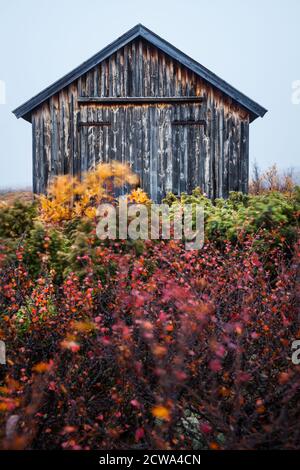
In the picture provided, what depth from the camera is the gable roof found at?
1119cm

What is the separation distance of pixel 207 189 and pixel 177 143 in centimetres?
146

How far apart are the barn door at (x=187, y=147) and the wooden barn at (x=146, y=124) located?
3 centimetres

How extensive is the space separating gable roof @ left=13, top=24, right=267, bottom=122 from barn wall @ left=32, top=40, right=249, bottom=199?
27 centimetres

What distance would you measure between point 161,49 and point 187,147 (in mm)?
2542

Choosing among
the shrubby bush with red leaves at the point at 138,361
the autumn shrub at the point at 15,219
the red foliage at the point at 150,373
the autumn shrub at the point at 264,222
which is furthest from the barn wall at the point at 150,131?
the red foliage at the point at 150,373

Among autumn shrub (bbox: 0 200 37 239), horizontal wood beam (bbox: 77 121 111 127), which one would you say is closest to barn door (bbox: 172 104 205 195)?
horizontal wood beam (bbox: 77 121 111 127)

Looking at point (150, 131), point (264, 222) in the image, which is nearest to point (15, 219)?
point (264, 222)

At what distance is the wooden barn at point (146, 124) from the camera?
11602 mm

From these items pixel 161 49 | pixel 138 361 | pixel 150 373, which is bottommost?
pixel 150 373

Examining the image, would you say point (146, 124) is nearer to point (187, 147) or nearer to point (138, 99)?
point (138, 99)

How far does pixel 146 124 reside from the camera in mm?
11742

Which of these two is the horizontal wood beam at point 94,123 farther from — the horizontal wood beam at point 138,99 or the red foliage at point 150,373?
the red foliage at point 150,373

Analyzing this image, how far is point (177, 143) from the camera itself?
11773mm

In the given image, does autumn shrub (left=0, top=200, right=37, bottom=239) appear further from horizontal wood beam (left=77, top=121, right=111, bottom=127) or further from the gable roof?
the gable roof
